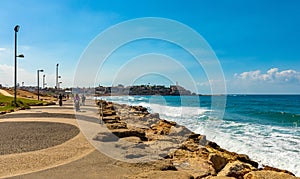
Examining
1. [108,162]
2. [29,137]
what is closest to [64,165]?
[108,162]

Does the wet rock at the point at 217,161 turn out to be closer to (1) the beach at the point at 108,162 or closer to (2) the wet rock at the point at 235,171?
(1) the beach at the point at 108,162

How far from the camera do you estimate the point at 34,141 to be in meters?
9.33

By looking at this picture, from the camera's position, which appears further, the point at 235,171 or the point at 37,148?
the point at 37,148

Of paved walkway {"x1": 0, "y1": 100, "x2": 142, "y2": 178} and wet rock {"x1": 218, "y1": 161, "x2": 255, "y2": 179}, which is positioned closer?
paved walkway {"x1": 0, "y1": 100, "x2": 142, "y2": 178}

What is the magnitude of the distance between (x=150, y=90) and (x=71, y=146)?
930 inches

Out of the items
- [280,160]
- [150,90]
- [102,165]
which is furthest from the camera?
[150,90]

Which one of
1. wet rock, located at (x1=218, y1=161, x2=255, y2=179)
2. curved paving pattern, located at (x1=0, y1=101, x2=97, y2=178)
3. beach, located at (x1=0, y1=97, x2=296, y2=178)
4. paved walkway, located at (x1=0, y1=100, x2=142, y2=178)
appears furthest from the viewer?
wet rock, located at (x1=218, y1=161, x2=255, y2=179)

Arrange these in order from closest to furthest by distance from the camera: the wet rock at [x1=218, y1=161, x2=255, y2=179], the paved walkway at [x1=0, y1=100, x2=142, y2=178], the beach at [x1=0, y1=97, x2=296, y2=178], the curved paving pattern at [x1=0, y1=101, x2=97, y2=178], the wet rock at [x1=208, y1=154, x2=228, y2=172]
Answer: the paved walkway at [x1=0, y1=100, x2=142, y2=178] < the beach at [x1=0, y1=97, x2=296, y2=178] < the curved paving pattern at [x1=0, y1=101, x2=97, y2=178] < the wet rock at [x1=218, y1=161, x2=255, y2=179] < the wet rock at [x1=208, y1=154, x2=228, y2=172]

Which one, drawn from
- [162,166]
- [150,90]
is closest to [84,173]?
[162,166]

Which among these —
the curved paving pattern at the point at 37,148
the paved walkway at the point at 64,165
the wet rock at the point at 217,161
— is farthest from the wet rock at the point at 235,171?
the curved paving pattern at the point at 37,148

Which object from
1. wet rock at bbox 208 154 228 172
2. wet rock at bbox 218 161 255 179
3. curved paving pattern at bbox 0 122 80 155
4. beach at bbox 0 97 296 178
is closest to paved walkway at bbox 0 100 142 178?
beach at bbox 0 97 296 178

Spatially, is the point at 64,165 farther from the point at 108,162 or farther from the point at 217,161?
the point at 217,161

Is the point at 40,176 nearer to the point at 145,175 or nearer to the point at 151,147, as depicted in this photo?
the point at 145,175

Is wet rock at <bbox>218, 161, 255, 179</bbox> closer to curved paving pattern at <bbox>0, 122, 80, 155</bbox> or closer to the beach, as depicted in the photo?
the beach
